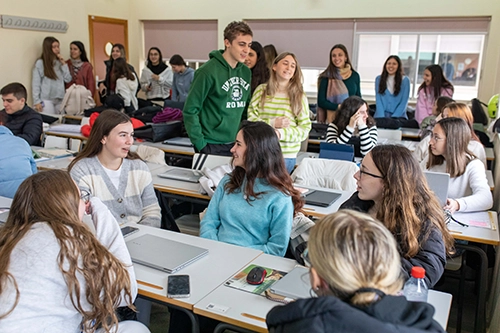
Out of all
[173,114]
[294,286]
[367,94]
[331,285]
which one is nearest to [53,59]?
[173,114]

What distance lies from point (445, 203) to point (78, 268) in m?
2.03

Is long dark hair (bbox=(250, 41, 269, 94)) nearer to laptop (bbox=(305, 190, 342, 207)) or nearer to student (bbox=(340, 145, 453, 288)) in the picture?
laptop (bbox=(305, 190, 342, 207))

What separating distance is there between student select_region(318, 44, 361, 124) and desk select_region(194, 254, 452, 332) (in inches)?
160

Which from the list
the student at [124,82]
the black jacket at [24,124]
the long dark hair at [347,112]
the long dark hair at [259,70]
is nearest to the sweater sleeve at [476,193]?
the long dark hair at [347,112]

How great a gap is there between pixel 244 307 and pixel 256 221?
790 millimetres

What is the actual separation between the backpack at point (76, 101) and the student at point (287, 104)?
448cm

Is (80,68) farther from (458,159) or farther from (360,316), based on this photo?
(360,316)

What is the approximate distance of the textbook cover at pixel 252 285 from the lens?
183 centimetres

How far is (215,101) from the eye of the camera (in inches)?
145

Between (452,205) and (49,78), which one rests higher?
(49,78)

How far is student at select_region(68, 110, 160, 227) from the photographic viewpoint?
278cm

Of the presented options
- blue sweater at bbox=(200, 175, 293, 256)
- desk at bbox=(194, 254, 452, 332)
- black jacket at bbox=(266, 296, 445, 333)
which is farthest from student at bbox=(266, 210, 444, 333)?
blue sweater at bbox=(200, 175, 293, 256)

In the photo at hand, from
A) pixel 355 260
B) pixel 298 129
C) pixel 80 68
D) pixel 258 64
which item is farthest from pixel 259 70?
pixel 80 68

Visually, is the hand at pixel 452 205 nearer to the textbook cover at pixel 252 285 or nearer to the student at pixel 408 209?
the student at pixel 408 209
